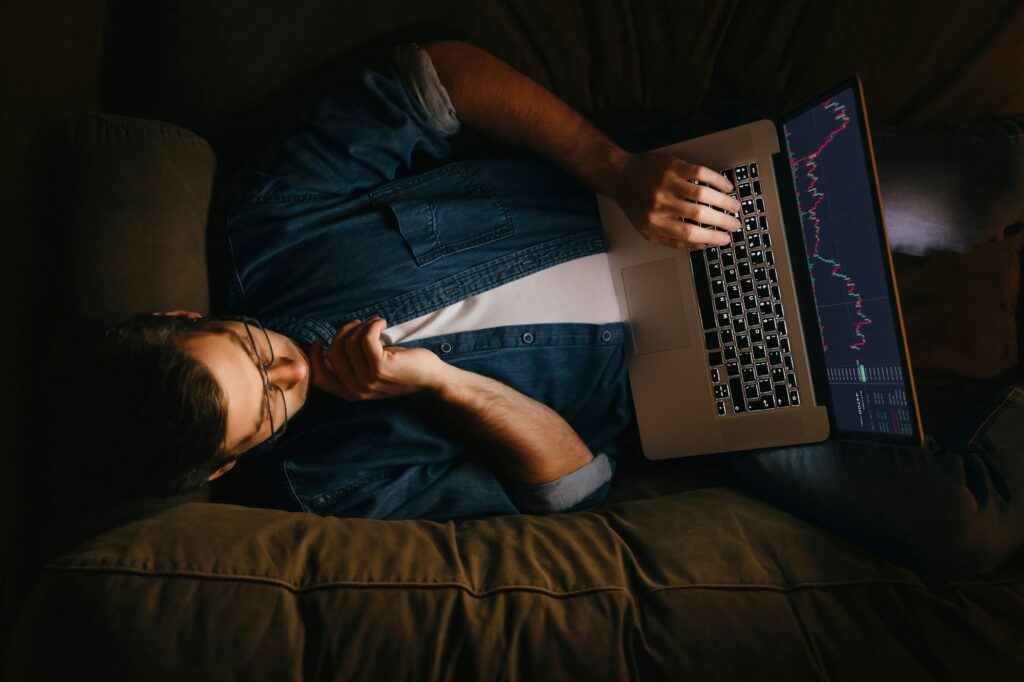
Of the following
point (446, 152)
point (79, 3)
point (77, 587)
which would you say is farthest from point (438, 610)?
point (79, 3)

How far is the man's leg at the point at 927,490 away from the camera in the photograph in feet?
3.17

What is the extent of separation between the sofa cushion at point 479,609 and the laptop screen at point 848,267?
0.25 meters

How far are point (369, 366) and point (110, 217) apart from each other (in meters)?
0.53

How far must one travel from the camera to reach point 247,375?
3.20 ft

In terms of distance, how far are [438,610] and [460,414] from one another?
0.37 m

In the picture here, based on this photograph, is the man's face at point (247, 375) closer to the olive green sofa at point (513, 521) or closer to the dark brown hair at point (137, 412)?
the dark brown hair at point (137, 412)

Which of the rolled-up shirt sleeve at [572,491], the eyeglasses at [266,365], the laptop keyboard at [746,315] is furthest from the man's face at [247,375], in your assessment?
the laptop keyboard at [746,315]

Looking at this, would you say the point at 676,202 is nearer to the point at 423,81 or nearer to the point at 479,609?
the point at 423,81

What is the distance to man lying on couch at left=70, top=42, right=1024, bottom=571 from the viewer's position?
1.06 meters

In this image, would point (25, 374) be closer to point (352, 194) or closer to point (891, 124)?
point (352, 194)

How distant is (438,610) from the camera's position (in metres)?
0.88

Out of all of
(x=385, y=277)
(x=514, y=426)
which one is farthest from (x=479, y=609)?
(x=385, y=277)

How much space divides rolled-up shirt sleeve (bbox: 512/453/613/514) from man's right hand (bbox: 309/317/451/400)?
30 cm

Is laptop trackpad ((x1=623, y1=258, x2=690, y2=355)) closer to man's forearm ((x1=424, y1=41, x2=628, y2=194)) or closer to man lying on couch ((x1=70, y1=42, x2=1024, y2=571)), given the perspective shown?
man lying on couch ((x1=70, y1=42, x2=1024, y2=571))
